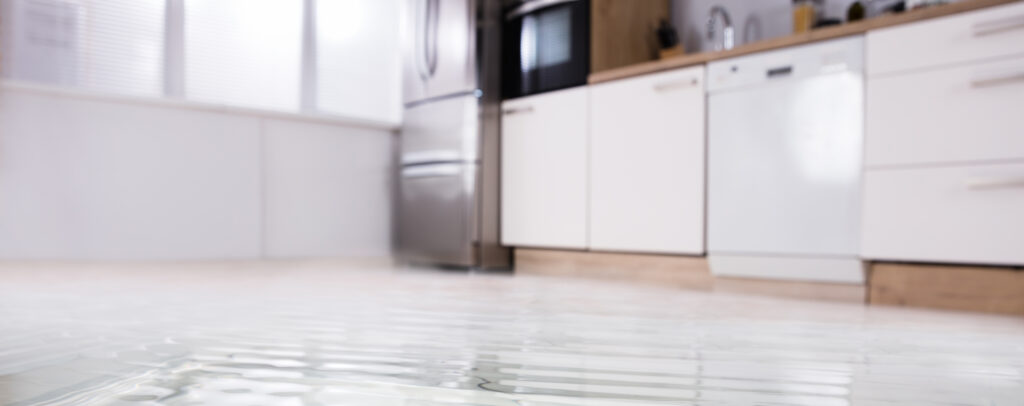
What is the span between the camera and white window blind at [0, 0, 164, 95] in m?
2.76

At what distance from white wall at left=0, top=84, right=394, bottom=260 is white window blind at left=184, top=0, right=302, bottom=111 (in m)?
0.21

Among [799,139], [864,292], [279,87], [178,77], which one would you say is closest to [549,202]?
[799,139]

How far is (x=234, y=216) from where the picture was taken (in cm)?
311

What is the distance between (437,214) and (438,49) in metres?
0.82

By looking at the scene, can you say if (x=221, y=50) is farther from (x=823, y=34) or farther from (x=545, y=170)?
(x=823, y=34)

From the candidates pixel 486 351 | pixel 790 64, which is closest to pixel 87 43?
Result: pixel 486 351

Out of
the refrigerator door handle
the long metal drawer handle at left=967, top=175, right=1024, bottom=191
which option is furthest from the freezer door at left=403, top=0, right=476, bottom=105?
the long metal drawer handle at left=967, top=175, right=1024, bottom=191

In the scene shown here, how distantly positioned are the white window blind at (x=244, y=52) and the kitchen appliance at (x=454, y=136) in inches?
25.1

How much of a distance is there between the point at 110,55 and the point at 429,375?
279 centimetres

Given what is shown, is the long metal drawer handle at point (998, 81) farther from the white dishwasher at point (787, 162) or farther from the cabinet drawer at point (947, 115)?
Answer: the white dishwasher at point (787, 162)

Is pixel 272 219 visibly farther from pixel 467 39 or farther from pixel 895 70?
pixel 895 70

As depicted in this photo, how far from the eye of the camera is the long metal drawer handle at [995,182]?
167cm

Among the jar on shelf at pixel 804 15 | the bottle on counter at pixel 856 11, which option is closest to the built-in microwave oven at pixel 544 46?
the jar on shelf at pixel 804 15

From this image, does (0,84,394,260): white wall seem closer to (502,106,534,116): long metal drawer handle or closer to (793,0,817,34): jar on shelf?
(502,106,534,116): long metal drawer handle
